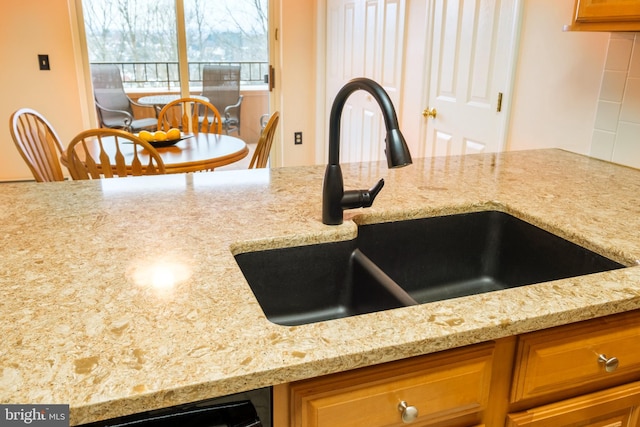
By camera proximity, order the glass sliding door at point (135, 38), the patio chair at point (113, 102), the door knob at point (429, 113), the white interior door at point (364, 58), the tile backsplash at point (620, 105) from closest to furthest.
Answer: the tile backsplash at point (620, 105) → the door knob at point (429, 113) → the white interior door at point (364, 58) → the glass sliding door at point (135, 38) → the patio chair at point (113, 102)

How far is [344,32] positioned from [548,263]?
3420 millimetres

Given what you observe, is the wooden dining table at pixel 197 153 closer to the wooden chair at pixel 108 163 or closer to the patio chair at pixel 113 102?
the wooden chair at pixel 108 163

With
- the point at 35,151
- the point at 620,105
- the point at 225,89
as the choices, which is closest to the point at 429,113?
the point at 620,105

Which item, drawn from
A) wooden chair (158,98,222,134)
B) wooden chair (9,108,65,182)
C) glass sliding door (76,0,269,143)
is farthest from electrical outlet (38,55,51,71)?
wooden chair (9,108,65,182)

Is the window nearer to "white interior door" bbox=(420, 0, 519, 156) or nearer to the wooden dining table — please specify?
the wooden dining table

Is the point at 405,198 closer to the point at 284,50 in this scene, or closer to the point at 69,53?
the point at 284,50

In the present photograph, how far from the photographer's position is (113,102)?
4766mm

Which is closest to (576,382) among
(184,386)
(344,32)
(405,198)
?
(405,198)

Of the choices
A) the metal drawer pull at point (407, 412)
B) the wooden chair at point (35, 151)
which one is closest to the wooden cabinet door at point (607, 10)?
the metal drawer pull at point (407, 412)

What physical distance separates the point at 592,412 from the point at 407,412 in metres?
0.45

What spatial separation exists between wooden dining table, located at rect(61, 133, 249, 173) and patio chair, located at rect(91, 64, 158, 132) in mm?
1855

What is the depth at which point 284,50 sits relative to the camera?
481 cm

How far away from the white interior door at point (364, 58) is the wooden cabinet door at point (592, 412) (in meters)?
2.63

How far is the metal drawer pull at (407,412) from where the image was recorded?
81 cm
